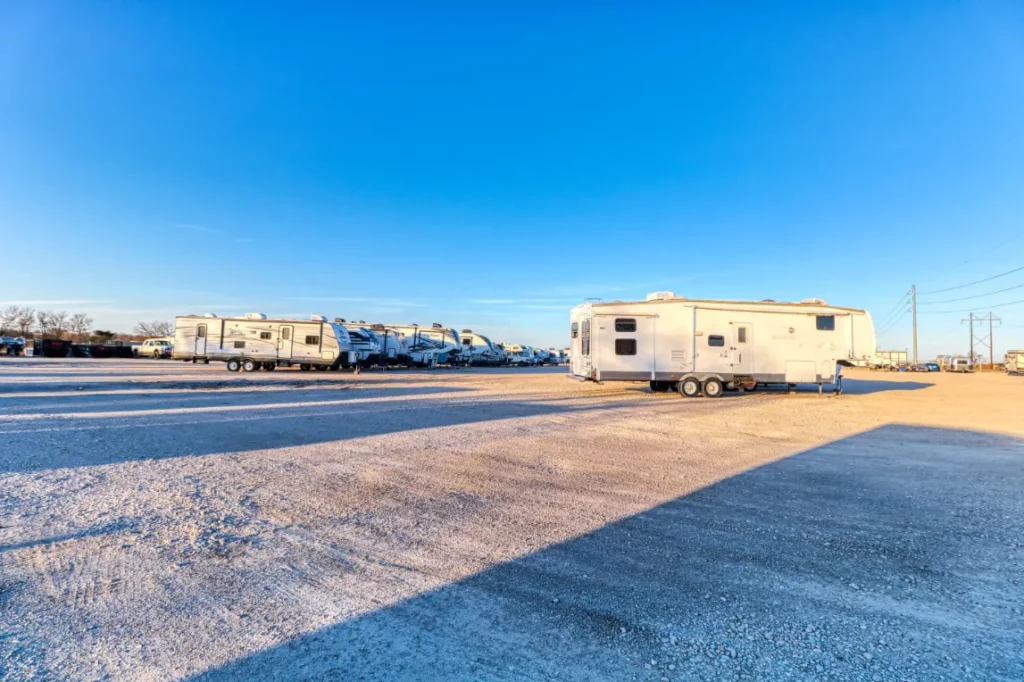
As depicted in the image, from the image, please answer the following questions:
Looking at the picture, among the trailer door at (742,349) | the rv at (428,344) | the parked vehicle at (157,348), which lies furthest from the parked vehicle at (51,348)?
the trailer door at (742,349)

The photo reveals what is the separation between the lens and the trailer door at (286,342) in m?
24.7

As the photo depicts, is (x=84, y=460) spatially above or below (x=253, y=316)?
below

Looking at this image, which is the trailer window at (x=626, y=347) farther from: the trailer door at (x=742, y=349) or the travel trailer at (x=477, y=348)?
the travel trailer at (x=477, y=348)

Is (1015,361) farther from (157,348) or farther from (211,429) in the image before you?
(157,348)

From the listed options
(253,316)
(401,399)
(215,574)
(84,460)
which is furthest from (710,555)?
(253,316)

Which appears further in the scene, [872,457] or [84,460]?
[872,457]

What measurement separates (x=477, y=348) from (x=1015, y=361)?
160 ft

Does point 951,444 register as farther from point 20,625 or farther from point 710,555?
point 20,625

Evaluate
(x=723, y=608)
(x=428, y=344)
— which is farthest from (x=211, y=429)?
(x=428, y=344)

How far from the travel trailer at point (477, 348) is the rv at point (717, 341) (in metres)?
22.1

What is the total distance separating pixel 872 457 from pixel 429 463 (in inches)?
250

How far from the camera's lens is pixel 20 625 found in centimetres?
259

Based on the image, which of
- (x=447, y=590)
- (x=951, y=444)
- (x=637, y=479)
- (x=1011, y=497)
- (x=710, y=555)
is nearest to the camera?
(x=447, y=590)

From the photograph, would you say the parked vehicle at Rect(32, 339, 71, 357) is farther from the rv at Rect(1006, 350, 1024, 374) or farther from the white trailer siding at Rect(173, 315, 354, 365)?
the rv at Rect(1006, 350, 1024, 374)
